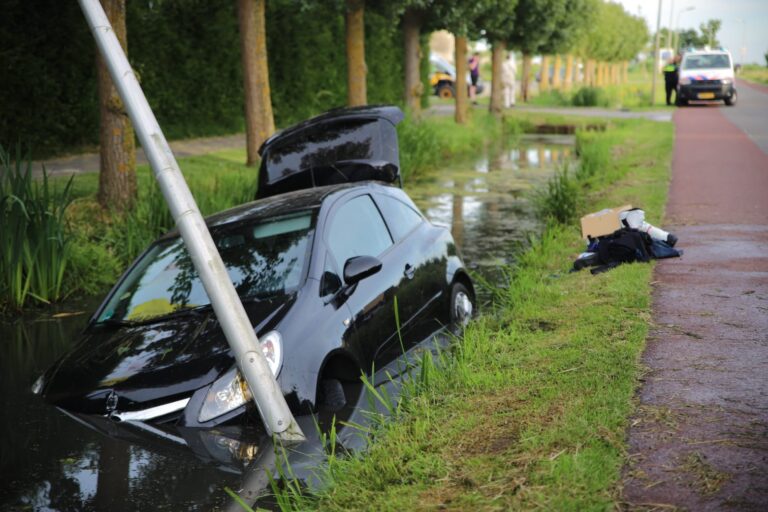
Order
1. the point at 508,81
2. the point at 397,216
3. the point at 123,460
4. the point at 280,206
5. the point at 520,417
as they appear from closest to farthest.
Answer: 1. the point at 520,417
2. the point at 123,460
3. the point at 280,206
4. the point at 397,216
5. the point at 508,81

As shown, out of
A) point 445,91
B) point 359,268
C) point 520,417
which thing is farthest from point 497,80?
point 520,417

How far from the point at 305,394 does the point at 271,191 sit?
15.8ft

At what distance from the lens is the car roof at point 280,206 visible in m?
7.20

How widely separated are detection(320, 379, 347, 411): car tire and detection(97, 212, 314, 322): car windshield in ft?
2.15

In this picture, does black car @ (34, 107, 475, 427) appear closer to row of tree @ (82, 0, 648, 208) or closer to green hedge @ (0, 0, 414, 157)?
row of tree @ (82, 0, 648, 208)

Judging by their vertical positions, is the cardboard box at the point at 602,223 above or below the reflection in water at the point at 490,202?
above

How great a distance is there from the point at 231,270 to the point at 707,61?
37.5 metres

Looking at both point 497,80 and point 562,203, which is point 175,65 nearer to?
point 562,203

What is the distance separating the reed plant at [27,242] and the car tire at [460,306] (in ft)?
13.0

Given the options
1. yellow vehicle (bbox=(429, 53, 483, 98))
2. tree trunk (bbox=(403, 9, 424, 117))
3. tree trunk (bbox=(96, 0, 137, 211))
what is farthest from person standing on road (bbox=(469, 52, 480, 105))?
tree trunk (bbox=(96, 0, 137, 211))

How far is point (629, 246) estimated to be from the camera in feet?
31.1

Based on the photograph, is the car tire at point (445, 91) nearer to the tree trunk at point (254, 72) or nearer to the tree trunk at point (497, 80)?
the tree trunk at point (497, 80)

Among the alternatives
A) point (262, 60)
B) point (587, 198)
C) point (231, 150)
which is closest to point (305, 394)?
point (587, 198)

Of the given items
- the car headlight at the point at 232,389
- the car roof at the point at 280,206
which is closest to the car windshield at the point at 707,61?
the car roof at the point at 280,206
